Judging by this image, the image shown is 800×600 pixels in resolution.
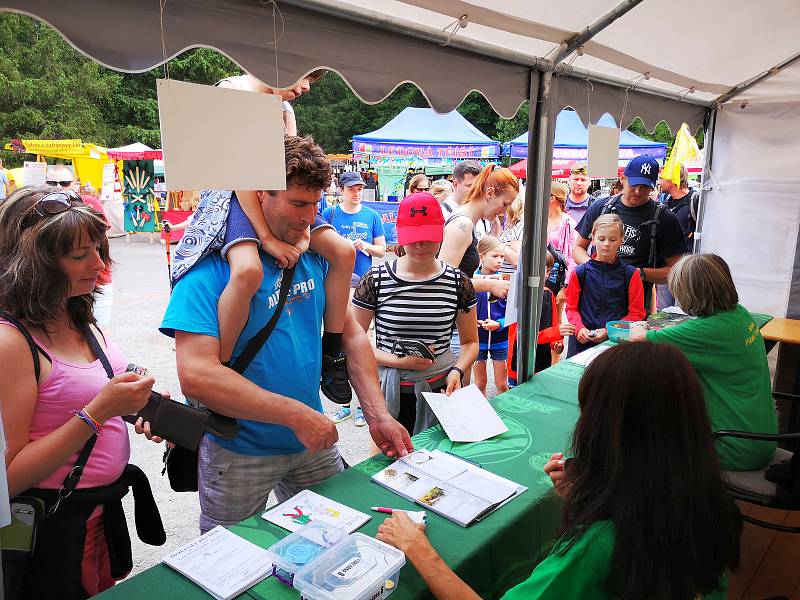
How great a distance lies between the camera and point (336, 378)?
6.38 ft

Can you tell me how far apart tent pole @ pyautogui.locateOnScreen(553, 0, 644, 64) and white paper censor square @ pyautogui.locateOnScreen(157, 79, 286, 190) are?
5.67ft

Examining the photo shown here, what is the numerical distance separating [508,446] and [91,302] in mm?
1445

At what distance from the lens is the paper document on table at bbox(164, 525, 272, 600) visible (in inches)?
46.2

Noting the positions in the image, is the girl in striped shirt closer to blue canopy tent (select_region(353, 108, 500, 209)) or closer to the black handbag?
the black handbag

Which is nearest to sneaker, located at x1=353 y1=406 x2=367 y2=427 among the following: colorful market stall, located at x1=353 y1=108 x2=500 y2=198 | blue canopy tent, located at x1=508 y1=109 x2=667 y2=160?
blue canopy tent, located at x1=508 y1=109 x2=667 y2=160

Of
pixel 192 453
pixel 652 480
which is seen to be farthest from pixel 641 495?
pixel 192 453

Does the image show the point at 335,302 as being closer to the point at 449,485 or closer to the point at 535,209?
the point at 449,485

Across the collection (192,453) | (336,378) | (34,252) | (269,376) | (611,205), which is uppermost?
(611,205)

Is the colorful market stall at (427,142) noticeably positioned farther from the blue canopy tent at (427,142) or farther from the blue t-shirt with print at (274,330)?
the blue t-shirt with print at (274,330)

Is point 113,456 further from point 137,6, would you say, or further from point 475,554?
point 137,6

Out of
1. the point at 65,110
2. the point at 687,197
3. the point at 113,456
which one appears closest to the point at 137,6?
the point at 113,456

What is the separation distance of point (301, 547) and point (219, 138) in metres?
1.02

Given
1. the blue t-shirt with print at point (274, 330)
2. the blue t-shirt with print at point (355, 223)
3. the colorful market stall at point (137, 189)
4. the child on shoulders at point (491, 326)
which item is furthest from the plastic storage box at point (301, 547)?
the colorful market stall at point (137, 189)

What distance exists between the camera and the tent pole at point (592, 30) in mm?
2393
